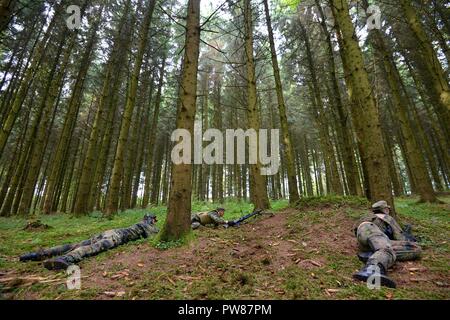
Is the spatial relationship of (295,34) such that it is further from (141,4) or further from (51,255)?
(51,255)

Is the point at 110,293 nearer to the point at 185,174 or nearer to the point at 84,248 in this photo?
the point at 84,248

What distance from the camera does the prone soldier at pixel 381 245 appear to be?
307cm

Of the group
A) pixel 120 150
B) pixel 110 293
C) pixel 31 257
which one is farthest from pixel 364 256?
pixel 120 150

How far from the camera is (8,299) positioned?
2643 mm

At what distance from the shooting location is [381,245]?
351 cm

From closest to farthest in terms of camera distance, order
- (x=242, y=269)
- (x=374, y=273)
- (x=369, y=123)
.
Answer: (x=374, y=273) → (x=242, y=269) → (x=369, y=123)

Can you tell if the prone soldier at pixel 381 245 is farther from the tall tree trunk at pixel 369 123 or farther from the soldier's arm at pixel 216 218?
the soldier's arm at pixel 216 218

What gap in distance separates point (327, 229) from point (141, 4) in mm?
13812

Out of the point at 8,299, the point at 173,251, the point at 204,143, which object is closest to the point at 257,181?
the point at 173,251

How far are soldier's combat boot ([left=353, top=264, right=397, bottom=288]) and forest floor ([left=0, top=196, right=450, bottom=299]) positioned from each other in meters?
0.07

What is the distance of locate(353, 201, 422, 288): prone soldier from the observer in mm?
3072

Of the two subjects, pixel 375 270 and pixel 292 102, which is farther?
pixel 292 102

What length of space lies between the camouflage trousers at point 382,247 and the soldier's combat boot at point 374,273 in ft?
0.29

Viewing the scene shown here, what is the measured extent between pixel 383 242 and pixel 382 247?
0.42ft
